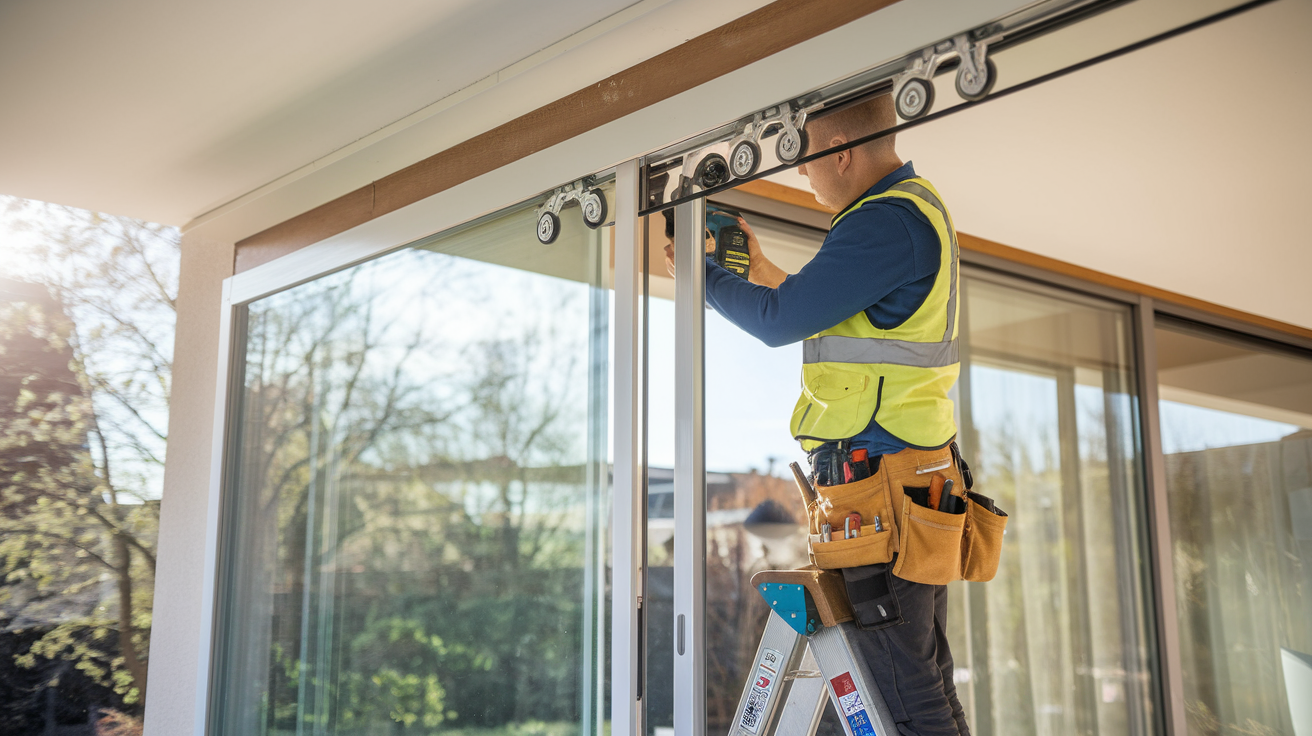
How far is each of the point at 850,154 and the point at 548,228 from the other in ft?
2.28

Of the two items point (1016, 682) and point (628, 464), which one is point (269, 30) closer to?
point (628, 464)

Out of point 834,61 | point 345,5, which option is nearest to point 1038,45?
point 834,61

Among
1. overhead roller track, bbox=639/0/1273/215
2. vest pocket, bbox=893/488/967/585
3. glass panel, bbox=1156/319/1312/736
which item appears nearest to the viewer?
overhead roller track, bbox=639/0/1273/215

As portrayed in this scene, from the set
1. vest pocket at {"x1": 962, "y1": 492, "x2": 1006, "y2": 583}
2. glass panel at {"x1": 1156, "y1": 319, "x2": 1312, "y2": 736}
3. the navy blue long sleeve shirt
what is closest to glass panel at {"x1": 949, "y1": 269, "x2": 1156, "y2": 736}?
glass panel at {"x1": 1156, "y1": 319, "x2": 1312, "y2": 736}

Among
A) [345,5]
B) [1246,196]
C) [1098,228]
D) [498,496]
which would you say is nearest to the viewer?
[345,5]

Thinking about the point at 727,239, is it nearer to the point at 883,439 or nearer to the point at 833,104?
the point at 833,104

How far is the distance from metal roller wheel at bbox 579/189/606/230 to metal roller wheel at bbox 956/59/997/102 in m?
0.82

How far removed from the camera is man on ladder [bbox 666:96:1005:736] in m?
1.58

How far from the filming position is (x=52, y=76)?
93.1 inches

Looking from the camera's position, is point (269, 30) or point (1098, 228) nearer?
point (269, 30)

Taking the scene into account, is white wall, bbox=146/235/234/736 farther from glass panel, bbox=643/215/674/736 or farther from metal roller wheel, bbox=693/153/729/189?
metal roller wheel, bbox=693/153/729/189

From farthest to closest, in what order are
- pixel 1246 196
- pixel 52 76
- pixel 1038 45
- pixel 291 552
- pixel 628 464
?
pixel 1246 196
pixel 291 552
pixel 52 76
pixel 628 464
pixel 1038 45

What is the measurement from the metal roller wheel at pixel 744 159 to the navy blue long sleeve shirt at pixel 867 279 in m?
0.20

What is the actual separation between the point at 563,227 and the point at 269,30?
0.81 metres
